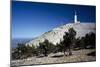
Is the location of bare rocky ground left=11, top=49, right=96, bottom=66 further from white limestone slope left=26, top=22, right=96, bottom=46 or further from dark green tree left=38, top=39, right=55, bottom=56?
white limestone slope left=26, top=22, right=96, bottom=46

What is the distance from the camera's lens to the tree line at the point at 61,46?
299cm

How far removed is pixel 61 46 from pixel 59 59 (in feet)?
0.70

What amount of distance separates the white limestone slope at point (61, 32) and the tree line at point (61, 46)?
0.17ft

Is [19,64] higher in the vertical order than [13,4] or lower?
lower

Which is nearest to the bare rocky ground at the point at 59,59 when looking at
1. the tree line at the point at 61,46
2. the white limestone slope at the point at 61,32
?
the tree line at the point at 61,46

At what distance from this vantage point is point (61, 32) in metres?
3.24

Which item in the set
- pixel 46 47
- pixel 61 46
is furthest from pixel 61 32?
pixel 46 47

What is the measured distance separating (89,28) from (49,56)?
0.89 metres

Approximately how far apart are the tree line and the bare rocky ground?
2.4 inches

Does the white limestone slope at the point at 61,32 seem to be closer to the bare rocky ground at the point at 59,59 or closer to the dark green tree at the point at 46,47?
the dark green tree at the point at 46,47

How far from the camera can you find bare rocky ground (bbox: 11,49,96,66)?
119 inches

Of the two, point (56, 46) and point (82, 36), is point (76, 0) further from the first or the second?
point (56, 46)

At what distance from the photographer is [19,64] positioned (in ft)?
9.78

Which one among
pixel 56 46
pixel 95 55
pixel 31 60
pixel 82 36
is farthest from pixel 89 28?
pixel 31 60
